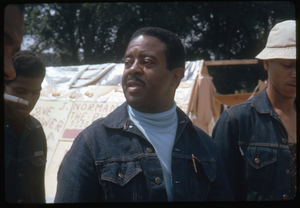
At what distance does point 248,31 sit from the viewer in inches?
64.4

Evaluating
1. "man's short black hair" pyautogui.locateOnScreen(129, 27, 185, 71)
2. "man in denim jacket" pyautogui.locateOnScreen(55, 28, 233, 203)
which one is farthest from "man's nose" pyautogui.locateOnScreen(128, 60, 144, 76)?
"man's short black hair" pyautogui.locateOnScreen(129, 27, 185, 71)

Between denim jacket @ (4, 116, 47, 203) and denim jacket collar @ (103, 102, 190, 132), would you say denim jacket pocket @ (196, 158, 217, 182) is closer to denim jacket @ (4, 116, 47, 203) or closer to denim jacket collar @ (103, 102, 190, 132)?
denim jacket collar @ (103, 102, 190, 132)

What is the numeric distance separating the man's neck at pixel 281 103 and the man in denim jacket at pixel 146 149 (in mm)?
522

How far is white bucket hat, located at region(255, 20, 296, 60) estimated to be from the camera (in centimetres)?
139

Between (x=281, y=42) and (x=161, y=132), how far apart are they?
89 centimetres

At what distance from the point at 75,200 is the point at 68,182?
8 cm

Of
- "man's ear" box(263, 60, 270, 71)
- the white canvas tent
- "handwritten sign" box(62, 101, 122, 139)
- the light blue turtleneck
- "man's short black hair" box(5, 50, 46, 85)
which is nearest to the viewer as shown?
"man's short black hair" box(5, 50, 46, 85)

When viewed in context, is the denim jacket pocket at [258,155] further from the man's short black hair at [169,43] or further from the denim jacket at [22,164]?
the denim jacket at [22,164]

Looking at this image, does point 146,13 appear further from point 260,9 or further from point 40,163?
point 40,163

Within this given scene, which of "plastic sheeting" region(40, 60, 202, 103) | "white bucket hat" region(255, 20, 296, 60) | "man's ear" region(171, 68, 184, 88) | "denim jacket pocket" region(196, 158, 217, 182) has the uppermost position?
"white bucket hat" region(255, 20, 296, 60)

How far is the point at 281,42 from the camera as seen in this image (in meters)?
1.45

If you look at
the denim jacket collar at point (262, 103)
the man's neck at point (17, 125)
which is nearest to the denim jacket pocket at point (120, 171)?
the man's neck at point (17, 125)

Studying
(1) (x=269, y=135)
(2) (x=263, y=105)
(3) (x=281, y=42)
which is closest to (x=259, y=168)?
(1) (x=269, y=135)

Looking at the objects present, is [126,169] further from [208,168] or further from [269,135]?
[269,135]
